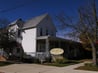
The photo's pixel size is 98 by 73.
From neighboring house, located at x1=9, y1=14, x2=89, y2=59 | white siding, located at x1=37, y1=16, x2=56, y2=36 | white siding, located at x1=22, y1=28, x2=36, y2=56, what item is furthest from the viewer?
white siding, located at x1=37, y1=16, x2=56, y2=36

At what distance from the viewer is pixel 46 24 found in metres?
37.2

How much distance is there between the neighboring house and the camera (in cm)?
3301

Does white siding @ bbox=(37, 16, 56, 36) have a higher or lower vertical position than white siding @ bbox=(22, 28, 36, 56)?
higher

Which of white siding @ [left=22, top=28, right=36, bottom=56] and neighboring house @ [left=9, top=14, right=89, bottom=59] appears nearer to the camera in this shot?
neighboring house @ [left=9, top=14, right=89, bottom=59]

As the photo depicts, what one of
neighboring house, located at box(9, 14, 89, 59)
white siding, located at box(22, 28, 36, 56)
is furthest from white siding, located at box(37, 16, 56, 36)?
white siding, located at box(22, 28, 36, 56)

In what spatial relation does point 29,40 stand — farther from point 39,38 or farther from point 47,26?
point 47,26

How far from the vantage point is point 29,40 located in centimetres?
3522

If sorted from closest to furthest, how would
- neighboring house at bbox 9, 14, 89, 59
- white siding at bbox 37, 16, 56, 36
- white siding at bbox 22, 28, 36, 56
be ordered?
1. neighboring house at bbox 9, 14, 89, 59
2. white siding at bbox 22, 28, 36, 56
3. white siding at bbox 37, 16, 56, 36

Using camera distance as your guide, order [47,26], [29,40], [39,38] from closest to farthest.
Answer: [39,38] → [29,40] → [47,26]

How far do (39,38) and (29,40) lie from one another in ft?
9.09

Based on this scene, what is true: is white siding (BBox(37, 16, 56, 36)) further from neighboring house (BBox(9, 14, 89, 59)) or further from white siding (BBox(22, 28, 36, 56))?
white siding (BBox(22, 28, 36, 56))

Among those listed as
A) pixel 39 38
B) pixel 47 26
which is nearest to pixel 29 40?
pixel 39 38

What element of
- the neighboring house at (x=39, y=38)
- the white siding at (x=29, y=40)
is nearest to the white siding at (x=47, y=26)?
the neighboring house at (x=39, y=38)

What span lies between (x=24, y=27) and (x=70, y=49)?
36.0 ft
